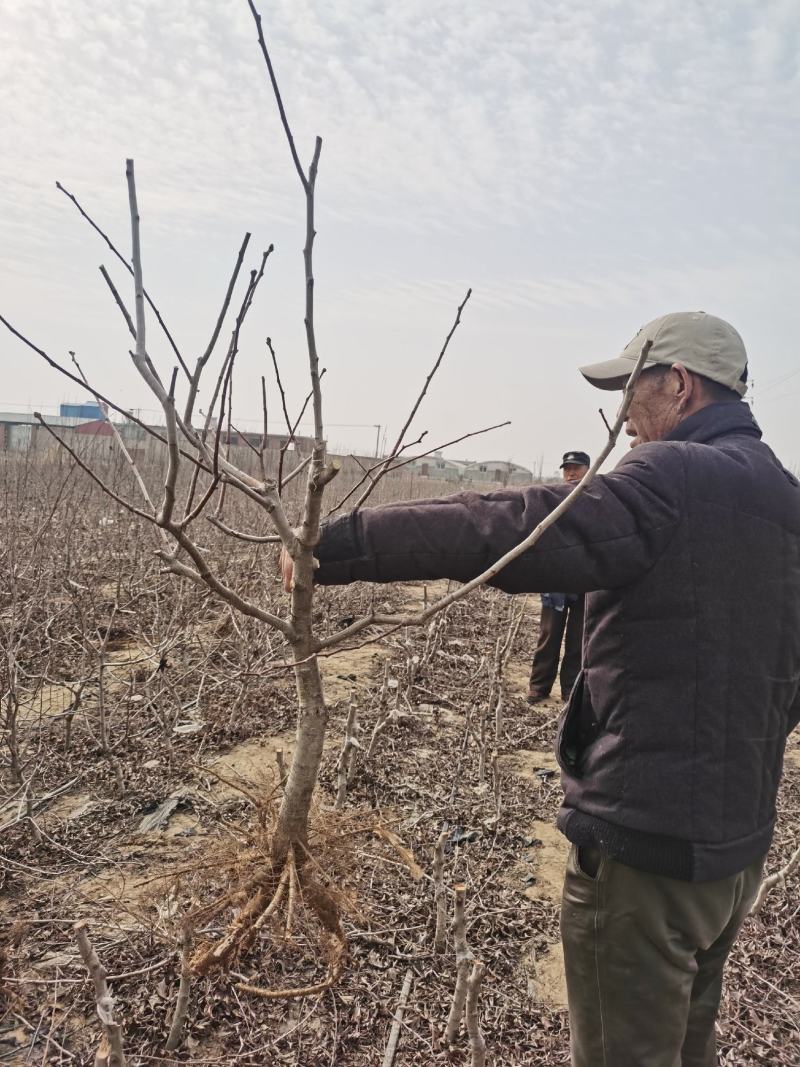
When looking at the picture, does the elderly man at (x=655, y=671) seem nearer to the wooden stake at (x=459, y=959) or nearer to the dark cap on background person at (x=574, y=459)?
the wooden stake at (x=459, y=959)

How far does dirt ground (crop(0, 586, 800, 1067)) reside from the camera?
181cm

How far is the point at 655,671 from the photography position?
46.3 inches

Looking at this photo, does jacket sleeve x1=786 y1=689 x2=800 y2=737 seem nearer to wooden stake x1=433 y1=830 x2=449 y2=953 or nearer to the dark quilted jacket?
the dark quilted jacket

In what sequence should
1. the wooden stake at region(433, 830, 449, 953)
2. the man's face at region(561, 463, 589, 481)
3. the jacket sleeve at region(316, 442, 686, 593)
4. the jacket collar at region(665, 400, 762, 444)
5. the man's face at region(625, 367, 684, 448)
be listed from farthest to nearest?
the man's face at region(561, 463, 589, 481) < the wooden stake at region(433, 830, 449, 953) < the man's face at region(625, 367, 684, 448) < the jacket collar at region(665, 400, 762, 444) < the jacket sleeve at region(316, 442, 686, 593)

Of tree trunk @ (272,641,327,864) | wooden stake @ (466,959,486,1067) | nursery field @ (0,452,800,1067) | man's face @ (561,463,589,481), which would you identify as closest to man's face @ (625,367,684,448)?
nursery field @ (0,452,800,1067)

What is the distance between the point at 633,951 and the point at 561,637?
350cm

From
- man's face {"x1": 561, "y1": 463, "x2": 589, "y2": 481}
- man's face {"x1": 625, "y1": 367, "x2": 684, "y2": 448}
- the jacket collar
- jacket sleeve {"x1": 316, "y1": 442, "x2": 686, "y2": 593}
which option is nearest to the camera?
jacket sleeve {"x1": 316, "y1": 442, "x2": 686, "y2": 593}

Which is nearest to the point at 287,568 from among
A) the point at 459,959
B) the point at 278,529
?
the point at 278,529

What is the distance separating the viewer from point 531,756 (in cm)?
381

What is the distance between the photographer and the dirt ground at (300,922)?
71.2 inches

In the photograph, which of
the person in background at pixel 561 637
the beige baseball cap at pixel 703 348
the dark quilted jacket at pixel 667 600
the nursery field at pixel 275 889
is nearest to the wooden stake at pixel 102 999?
the nursery field at pixel 275 889

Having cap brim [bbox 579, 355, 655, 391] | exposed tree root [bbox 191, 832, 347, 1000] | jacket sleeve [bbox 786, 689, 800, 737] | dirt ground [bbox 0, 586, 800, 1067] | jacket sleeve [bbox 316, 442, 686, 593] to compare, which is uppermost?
cap brim [bbox 579, 355, 655, 391]

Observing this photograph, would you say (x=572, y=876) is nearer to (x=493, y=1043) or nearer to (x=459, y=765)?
(x=493, y=1043)

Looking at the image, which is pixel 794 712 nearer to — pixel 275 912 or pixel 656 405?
pixel 656 405
